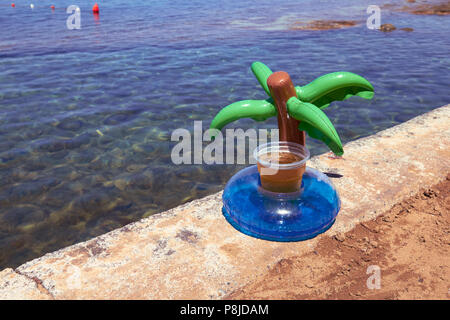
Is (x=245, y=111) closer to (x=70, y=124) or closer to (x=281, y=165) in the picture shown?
(x=281, y=165)

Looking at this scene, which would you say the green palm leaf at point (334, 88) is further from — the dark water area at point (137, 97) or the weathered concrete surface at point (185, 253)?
the dark water area at point (137, 97)

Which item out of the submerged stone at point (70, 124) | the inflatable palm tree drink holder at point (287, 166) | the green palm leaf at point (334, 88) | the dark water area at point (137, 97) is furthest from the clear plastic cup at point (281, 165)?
the submerged stone at point (70, 124)

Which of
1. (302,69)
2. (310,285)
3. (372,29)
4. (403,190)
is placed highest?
(372,29)

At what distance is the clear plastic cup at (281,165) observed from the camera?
10.0 ft

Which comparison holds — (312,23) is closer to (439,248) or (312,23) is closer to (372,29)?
(372,29)

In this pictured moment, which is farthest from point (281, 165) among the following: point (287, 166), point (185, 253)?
point (185, 253)

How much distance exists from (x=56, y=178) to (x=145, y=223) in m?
2.36

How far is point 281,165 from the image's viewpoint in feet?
9.83

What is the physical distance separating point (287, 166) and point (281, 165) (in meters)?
0.05

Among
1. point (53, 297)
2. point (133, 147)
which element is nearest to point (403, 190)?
point (53, 297)

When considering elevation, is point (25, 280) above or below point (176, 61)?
below

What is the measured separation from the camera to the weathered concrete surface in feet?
8.57

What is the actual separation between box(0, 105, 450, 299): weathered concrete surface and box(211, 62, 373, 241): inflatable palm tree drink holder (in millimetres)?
129

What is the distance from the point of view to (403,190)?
371cm
